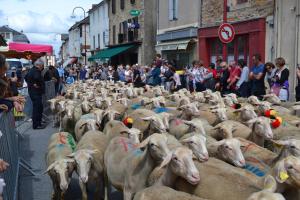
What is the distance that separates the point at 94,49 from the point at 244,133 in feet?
158

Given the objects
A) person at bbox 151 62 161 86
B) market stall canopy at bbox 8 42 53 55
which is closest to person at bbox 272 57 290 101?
person at bbox 151 62 161 86

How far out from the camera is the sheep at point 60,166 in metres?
5.30

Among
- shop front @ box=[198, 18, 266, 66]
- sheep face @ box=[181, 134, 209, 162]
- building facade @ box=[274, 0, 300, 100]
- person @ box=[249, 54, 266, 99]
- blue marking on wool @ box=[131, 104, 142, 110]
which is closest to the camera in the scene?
sheep face @ box=[181, 134, 209, 162]

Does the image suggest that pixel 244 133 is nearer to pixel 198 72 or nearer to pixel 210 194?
pixel 210 194

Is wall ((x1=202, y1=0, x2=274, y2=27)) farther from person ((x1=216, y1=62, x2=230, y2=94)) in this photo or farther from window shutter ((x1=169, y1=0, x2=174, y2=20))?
window shutter ((x1=169, y1=0, x2=174, y2=20))

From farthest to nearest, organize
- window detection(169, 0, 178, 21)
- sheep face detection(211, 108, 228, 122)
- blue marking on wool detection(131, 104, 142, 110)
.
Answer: window detection(169, 0, 178, 21)
blue marking on wool detection(131, 104, 142, 110)
sheep face detection(211, 108, 228, 122)

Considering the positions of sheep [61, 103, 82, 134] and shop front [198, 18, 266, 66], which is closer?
sheep [61, 103, 82, 134]

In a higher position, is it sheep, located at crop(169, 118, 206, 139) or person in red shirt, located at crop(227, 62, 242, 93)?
person in red shirt, located at crop(227, 62, 242, 93)

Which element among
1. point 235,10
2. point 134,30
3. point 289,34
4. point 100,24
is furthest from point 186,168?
point 100,24

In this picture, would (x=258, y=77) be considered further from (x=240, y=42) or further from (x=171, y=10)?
(x=171, y=10)

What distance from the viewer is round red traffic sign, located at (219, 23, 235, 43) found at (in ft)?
38.0

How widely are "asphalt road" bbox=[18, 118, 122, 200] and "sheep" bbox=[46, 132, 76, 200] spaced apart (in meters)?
0.58

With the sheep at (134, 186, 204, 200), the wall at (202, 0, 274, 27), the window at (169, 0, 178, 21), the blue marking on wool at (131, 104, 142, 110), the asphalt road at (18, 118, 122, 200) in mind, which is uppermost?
the window at (169, 0, 178, 21)

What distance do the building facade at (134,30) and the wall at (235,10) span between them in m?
11.7
